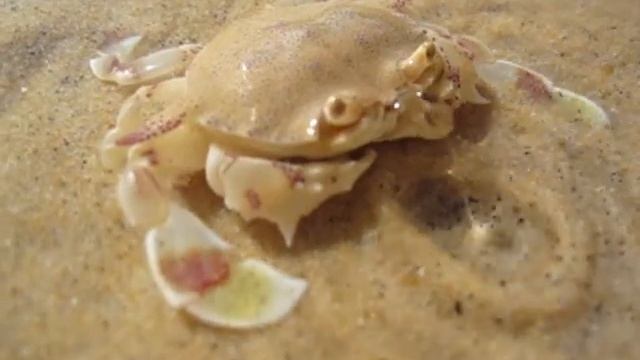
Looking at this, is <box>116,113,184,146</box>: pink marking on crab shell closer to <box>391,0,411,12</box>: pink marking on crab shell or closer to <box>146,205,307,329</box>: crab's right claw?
<box>146,205,307,329</box>: crab's right claw

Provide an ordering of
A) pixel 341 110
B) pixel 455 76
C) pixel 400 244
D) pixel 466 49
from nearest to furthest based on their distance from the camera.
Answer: pixel 341 110
pixel 400 244
pixel 455 76
pixel 466 49

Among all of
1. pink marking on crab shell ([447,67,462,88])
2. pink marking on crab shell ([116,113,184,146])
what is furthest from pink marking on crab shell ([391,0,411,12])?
pink marking on crab shell ([116,113,184,146])

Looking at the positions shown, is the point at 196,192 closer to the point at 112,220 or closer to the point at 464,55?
the point at 112,220

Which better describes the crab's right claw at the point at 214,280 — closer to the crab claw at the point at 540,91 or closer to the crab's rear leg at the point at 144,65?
the crab's rear leg at the point at 144,65

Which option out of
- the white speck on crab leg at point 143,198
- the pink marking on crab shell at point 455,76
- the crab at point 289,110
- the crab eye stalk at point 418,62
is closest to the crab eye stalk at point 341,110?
the crab at point 289,110

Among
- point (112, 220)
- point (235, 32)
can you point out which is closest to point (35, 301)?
point (112, 220)

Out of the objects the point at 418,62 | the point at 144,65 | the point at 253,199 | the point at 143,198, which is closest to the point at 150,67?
the point at 144,65

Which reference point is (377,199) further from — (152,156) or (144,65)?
(144,65)
